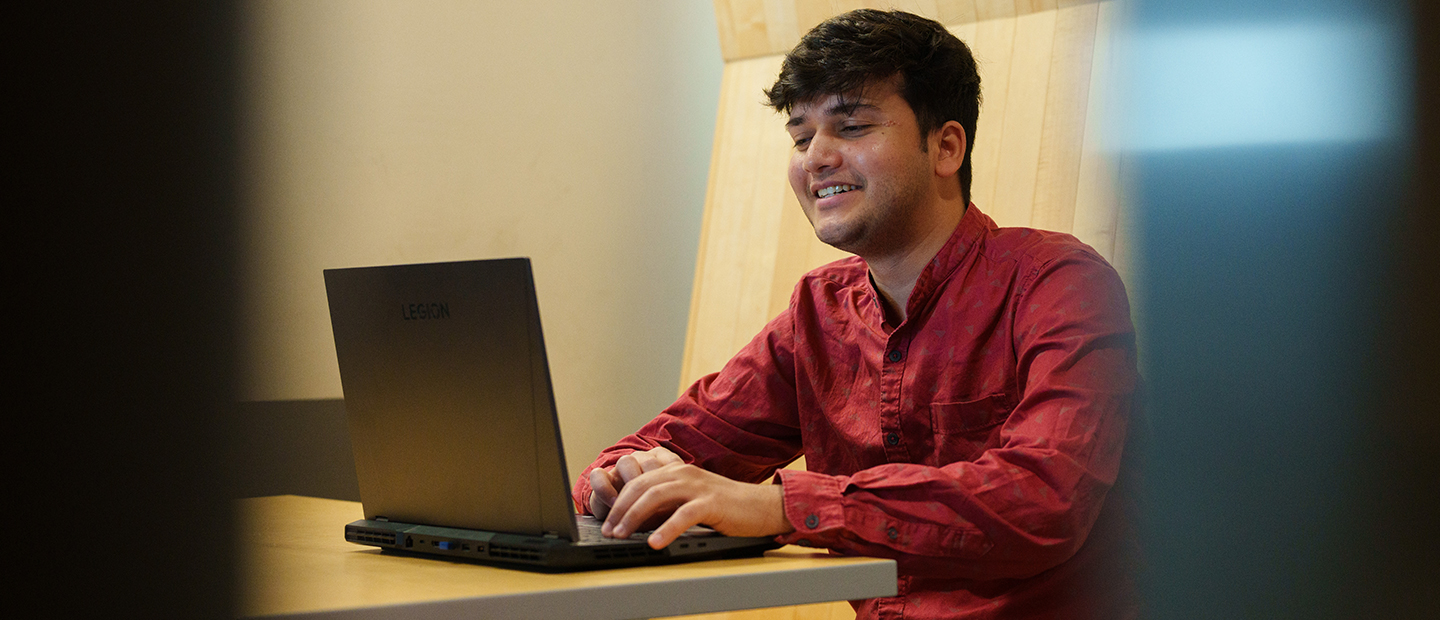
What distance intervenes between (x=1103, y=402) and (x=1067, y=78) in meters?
1.02

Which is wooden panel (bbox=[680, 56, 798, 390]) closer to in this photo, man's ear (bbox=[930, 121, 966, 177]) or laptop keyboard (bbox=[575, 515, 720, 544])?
man's ear (bbox=[930, 121, 966, 177])

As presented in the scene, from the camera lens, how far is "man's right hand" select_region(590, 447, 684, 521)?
111 centimetres

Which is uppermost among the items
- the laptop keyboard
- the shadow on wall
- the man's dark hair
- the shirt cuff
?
the man's dark hair

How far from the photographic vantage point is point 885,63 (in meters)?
1.43

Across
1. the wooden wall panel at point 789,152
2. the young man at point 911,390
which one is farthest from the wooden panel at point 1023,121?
the young man at point 911,390

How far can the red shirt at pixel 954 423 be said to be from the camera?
0.91 meters

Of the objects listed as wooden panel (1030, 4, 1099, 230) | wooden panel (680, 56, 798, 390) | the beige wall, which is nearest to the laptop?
the beige wall

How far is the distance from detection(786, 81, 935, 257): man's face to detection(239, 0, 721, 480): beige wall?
96 centimetres

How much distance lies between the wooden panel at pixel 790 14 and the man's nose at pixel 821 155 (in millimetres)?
757

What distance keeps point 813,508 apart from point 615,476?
0.31 metres

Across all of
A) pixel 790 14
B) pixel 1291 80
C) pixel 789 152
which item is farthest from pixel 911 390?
pixel 790 14

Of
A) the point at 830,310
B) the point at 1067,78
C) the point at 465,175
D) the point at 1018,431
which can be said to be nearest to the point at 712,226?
the point at 465,175

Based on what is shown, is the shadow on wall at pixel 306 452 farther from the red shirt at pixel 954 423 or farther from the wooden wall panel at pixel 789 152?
the red shirt at pixel 954 423

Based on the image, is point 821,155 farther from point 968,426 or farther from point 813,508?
point 813,508
